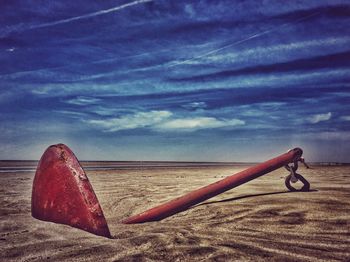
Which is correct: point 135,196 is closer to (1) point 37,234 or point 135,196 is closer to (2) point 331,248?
(1) point 37,234

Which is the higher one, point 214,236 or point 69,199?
point 69,199

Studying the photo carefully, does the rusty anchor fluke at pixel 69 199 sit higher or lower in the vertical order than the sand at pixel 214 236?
higher

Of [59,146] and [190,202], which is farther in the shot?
[190,202]

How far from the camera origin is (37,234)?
2.71 metres

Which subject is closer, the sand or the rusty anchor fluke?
the sand

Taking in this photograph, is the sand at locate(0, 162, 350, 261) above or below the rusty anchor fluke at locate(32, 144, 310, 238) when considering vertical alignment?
below

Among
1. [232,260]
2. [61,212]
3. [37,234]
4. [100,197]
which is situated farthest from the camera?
[100,197]

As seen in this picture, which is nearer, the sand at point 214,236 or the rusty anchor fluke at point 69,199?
the sand at point 214,236

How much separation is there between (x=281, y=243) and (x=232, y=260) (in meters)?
0.65

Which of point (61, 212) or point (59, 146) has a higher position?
point (59, 146)

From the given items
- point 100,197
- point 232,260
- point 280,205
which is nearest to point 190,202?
point 280,205

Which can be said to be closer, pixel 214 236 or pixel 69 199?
pixel 214 236

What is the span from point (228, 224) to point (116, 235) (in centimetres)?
122

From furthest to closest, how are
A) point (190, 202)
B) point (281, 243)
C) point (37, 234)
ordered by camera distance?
point (190, 202)
point (37, 234)
point (281, 243)
